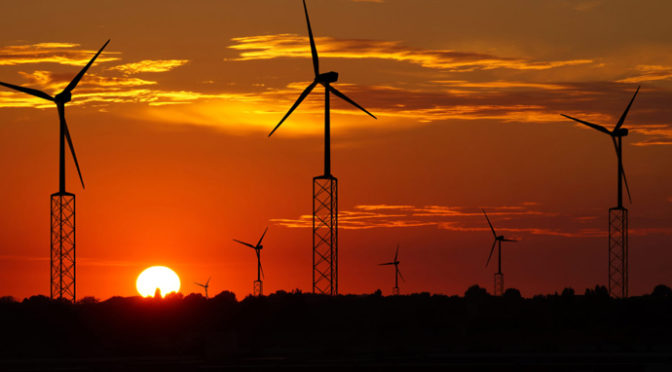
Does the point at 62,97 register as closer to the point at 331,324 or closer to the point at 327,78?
the point at 327,78

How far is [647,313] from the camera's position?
133500 mm

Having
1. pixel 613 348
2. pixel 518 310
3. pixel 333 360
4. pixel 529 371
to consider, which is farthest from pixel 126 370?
pixel 518 310

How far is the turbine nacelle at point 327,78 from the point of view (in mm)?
121625

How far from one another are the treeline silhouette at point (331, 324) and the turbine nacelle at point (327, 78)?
79.2 feet

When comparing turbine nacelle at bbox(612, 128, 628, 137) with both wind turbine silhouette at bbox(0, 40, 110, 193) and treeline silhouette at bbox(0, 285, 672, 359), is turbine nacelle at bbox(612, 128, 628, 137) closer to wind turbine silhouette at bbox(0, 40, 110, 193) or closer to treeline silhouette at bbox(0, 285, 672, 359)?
treeline silhouette at bbox(0, 285, 672, 359)

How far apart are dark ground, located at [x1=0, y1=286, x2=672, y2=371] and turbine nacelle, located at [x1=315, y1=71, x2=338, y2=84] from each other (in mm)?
24706

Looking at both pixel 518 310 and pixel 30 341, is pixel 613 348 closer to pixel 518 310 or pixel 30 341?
pixel 518 310

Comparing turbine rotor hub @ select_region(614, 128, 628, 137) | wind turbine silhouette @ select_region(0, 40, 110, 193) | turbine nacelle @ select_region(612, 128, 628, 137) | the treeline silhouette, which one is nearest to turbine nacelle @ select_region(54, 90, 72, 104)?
wind turbine silhouette @ select_region(0, 40, 110, 193)

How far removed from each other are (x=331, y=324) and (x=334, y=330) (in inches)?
65.2

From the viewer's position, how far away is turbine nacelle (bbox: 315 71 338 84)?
121625 mm

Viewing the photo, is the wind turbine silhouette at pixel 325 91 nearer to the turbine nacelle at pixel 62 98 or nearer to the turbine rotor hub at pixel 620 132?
the turbine nacelle at pixel 62 98

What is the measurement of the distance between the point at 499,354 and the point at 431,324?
30858 millimetres

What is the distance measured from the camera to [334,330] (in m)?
124

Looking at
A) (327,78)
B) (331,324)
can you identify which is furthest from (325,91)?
(331,324)
